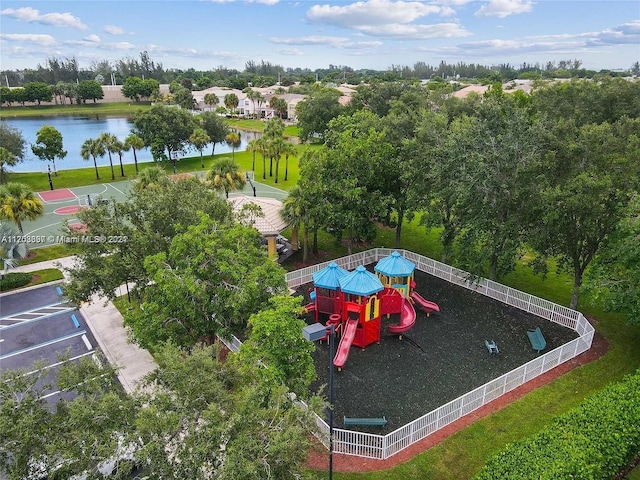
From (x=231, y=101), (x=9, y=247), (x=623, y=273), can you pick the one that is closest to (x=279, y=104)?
(x=231, y=101)

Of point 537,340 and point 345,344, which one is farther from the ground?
point 345,344

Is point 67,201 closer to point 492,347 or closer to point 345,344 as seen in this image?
point 345,344

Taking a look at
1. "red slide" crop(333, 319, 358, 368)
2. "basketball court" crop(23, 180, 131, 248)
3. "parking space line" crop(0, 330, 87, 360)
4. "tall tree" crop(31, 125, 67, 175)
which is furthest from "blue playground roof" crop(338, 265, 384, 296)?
"tall tree" crop(31, 125, 67, 175)

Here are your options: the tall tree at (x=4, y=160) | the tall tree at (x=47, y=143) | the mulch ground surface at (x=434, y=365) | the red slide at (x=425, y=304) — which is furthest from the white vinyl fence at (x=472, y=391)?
the tall tree at (x=47, y=143)

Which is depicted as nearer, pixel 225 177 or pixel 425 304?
pixel 425 304

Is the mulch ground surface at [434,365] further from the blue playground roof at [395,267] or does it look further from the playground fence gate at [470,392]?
the blue playground roof at [395,267]

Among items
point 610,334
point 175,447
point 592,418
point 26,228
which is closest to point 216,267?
point 175,447
